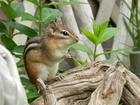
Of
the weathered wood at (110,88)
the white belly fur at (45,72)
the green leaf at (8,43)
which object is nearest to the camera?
the weathered wood at (110,88)

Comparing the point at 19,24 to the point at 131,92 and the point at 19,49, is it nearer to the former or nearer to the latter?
the point at 19,49

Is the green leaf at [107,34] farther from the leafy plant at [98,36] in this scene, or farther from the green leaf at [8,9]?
the green leaf at [8,9]

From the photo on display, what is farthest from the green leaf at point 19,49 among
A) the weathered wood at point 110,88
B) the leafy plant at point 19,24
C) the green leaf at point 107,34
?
the weathered wood at point 110,88

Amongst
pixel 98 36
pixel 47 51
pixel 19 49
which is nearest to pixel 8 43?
pixel 19 49

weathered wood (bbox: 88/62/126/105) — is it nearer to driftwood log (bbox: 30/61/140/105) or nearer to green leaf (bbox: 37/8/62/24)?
driftwood log (bbox: 30/61/140/105)

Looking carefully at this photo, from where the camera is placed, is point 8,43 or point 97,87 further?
point 8,43

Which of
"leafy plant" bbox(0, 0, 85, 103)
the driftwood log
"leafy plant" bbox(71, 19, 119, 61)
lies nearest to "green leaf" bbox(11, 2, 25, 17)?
"leafy plant" bbox(0, 0, 85, 103)

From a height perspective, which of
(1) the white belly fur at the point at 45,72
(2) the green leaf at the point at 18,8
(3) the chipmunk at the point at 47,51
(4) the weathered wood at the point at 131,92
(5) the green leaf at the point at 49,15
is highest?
(2) the green leaf at the point at 18,8

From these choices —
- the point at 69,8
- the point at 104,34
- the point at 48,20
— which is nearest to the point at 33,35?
the point at 48,20
